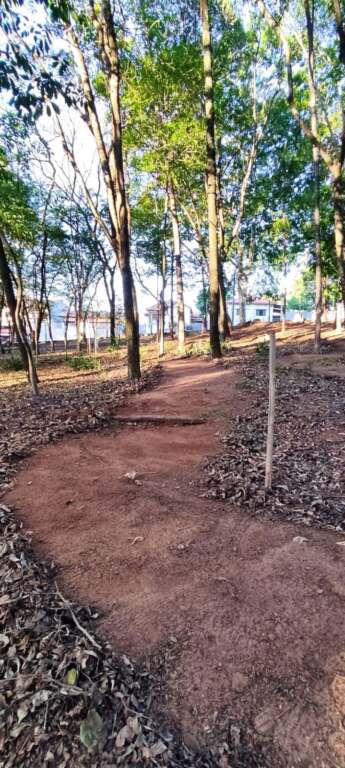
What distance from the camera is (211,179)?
11297 millimetres

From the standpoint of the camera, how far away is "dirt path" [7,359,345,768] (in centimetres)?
160

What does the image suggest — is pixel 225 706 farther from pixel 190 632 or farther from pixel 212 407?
pixel 212 407

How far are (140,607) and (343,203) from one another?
12.9 meters

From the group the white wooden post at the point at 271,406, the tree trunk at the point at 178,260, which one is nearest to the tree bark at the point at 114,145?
the tree trunk at the point at 178,260

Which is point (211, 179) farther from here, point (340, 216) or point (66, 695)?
point (66, 695)

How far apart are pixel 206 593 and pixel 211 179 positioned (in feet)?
39.0

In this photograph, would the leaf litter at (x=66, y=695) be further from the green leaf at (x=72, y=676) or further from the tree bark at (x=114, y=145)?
the tree bark at (x=114, y=145)

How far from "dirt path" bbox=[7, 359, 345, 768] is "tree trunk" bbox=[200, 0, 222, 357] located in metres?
7.97

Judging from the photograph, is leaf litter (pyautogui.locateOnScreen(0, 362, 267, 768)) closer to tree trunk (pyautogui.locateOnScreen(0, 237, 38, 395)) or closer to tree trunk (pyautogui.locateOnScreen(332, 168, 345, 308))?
tree trunk (pyautogui.locateOnScreen(0, 237, 38, 395))

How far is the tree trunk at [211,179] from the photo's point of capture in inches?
401

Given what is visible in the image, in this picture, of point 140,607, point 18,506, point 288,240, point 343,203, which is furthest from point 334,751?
point 288,240

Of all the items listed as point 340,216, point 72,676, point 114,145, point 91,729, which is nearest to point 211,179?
point 114,145

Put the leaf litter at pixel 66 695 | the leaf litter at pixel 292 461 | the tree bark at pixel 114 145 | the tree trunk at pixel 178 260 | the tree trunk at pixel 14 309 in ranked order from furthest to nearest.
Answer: the tree trunk at pixel 178 260 → the tree trunk at pixel 14 309 → the tree bark at pixel 114 145 → the leaf litter at pixel 292 461 → the leaf litter at pixel 66 695

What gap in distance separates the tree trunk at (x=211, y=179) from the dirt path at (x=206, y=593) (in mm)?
7965
